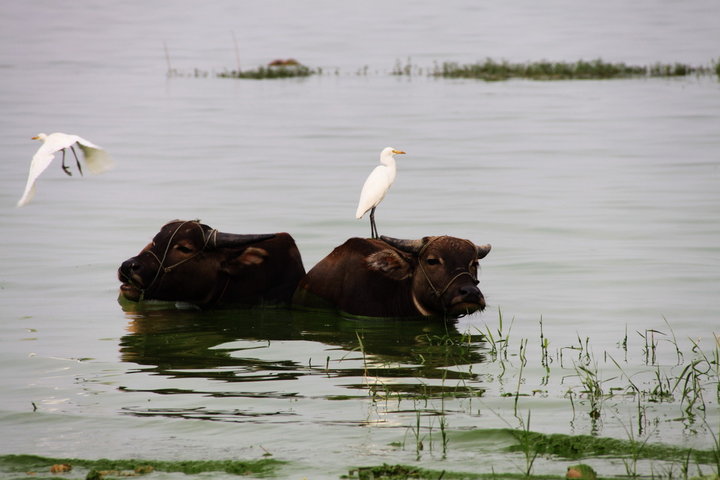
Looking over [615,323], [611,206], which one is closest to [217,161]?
[611,206]

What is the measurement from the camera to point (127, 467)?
6453 millimetres

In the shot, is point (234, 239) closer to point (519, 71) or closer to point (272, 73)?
point (519, 71)

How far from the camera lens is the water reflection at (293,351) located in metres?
8.41

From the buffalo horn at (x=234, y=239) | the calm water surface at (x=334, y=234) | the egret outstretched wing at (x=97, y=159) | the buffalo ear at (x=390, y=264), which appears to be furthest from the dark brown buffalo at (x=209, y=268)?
the buffalo ear at (x=390, y=264)

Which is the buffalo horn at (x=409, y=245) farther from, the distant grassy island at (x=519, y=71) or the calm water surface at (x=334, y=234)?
the distant grassy island at (x=519, y=71)

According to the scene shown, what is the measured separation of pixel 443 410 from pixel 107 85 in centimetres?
3527

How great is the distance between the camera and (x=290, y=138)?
27.5 meters

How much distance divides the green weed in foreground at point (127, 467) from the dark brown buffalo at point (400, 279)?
4104 millimetres

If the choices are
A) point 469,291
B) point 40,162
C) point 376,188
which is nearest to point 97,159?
point 40,162

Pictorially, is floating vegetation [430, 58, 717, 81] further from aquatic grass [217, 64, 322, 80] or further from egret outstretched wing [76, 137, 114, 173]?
egret outstretched wing [76, 137, 114, 173]

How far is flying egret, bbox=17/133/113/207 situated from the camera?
10.2 m

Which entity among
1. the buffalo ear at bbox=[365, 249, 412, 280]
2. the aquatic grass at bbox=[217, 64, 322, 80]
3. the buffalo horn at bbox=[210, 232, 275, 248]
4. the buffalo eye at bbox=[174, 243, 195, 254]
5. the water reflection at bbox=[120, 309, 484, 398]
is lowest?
the water reflection at bbox=[120, 309, 484, 398]

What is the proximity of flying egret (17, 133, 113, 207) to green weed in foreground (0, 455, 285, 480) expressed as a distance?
3.91 m

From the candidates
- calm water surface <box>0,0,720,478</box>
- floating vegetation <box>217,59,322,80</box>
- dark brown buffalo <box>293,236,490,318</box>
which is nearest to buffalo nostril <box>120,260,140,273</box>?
calm water surface <box>0,0,720,478</box>
